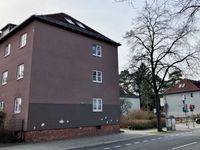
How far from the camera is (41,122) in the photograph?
20.5m

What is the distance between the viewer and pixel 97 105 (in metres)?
26.1

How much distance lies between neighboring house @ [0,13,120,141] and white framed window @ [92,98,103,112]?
41 mm

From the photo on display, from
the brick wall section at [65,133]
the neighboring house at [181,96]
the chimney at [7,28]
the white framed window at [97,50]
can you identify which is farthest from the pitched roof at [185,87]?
the chimney at [7,28]

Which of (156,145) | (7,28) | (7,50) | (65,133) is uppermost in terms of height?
(7,28)

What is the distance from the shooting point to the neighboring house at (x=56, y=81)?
68.6 feet

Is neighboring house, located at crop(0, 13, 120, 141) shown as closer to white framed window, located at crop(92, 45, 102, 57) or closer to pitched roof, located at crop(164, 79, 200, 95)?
white framed window, located at crop(92, 45, 102, 57)

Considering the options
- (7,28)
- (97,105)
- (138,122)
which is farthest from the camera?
(138,122)

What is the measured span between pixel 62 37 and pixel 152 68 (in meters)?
11.1

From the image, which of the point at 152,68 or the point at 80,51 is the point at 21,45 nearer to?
the point at 80,51

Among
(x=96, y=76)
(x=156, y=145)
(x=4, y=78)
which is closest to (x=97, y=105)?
(x=96, y=76)

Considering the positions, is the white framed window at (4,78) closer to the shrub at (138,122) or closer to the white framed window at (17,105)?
the white framed window at (17,105)

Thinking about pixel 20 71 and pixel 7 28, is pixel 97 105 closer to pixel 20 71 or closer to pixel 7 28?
pixel 20 71

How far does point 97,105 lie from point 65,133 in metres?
5.29

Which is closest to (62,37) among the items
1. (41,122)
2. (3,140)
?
(41,122)
